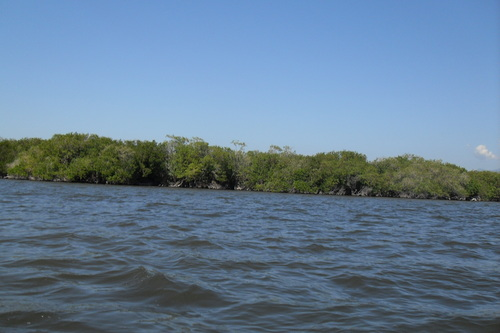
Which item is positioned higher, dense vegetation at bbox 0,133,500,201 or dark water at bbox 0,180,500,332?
dense vegetation at bbox 0,133,500,201

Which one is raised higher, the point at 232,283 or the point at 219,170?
the point at 219,170

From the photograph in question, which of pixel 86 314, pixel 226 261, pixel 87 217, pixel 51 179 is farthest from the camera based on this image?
pixel 51 179

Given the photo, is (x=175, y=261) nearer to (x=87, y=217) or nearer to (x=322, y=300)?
(x=322, y=300)

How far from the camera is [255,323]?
16.5ft

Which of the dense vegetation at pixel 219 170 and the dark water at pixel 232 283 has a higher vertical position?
the dense vegetation at pixel 219 170

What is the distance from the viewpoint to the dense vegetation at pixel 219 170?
6738 cm

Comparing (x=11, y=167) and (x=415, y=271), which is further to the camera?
(x=11, y=167)

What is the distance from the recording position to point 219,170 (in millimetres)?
74375

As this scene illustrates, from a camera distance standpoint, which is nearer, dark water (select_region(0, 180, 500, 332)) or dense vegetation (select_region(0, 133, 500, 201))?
dark water (select_region(0, 180, 500, 332))

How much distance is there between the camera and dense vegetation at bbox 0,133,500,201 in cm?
6738

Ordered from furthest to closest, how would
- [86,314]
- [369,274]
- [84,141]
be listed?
[84,141]
[369,274]
[86,314]

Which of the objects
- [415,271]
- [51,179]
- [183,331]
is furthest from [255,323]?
[51,179]

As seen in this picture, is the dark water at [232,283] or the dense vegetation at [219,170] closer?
the dark water at [232,283]

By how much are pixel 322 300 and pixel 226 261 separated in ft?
9.61
